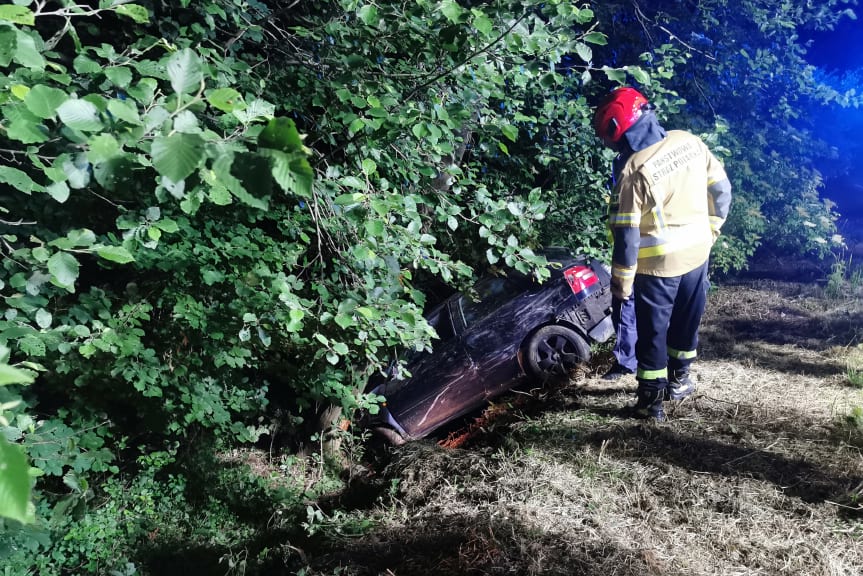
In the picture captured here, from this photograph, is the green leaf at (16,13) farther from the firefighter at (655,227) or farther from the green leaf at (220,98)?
the firefighter at (655,227)

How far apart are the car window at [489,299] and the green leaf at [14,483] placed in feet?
15.0

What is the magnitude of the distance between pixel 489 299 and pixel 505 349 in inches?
22.8

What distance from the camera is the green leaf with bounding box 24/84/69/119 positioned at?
105 centimetres

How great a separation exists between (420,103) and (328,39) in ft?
2.71

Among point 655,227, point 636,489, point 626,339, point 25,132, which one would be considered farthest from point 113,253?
point 626,339

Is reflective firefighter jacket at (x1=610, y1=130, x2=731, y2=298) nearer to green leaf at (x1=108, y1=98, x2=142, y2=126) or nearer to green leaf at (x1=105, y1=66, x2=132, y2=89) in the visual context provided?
green leaf at (x1=105, y1=66, x2=132, y2=89)

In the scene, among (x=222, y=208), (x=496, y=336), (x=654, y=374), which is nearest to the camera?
(x=654, y=374)

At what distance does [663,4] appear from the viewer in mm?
7934

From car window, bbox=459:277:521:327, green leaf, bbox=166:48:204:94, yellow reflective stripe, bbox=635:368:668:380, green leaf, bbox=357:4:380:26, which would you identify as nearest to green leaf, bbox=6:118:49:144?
green leaf, bbox=166:48:204:94

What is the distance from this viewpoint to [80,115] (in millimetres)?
1075

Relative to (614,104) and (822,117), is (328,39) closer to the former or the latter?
(614,104)

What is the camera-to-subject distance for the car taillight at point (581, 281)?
4.95 meters

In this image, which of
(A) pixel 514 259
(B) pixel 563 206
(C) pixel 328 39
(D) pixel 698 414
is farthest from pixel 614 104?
(B) pixel 563 206

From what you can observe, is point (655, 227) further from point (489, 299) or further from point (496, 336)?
point (489, 299)
